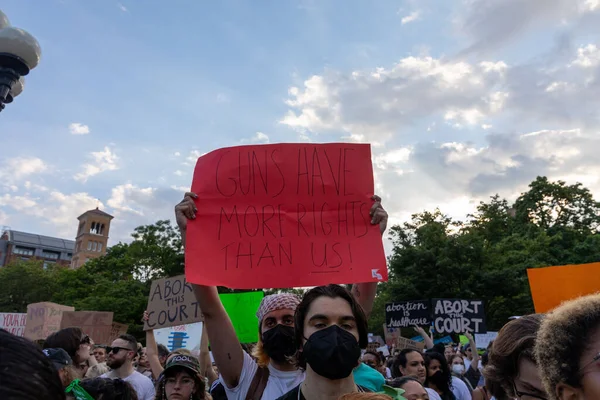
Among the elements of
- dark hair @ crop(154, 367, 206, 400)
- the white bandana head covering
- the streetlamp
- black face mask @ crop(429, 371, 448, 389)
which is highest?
the streetlamp

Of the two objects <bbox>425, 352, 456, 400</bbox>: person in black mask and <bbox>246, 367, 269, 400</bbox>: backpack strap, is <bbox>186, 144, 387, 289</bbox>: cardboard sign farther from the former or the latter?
<bbox>425, 352, 456, 400</bbox>: person in black mask

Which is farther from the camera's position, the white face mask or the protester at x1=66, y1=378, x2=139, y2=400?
the white face mask

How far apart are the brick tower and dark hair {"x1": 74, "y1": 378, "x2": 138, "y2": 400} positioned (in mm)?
110319

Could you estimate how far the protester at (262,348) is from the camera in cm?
269

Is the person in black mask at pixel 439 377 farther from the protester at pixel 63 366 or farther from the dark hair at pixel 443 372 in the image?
the protester at pixel 63 366

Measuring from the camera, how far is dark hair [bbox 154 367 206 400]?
3830 mm

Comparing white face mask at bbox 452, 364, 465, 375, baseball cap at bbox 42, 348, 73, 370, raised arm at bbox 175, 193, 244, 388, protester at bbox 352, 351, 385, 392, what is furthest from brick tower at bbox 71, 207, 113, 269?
protester at bbox 352, 351, 385, 392

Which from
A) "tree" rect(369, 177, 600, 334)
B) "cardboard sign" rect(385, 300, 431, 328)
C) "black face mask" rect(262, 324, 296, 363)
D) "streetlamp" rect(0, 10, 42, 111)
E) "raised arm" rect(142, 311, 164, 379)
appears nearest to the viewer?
"black face mask" rect(262, 324, 296, 363)

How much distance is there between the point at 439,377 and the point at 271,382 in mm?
3155

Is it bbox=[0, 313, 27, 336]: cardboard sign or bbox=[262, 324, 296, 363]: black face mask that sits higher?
bbox=[0, 313, 27, 336]: cardboard sign

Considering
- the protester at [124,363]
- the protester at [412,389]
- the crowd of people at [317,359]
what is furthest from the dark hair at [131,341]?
the protester at [412,389]

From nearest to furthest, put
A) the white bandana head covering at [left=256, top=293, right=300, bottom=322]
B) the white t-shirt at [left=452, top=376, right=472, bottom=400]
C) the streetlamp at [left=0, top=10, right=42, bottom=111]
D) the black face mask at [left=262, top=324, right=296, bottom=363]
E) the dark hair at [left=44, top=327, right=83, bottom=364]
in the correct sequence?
the black face mask at [left=262, top=324, right=296, bottom=363], the white bandana head covering at [left=256, top=293, right=300, bottom=322], the dark hair at [left=44, top=327, right=83, bottom=364], the streetlamp at [left=0, top=10, right=42, bottom=111], the white t-shirt at [left=452, top=376, right=472, bottom=400]

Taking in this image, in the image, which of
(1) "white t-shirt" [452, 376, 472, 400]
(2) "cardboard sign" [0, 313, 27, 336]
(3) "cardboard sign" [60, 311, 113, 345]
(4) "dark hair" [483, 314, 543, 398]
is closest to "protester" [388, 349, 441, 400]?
(1) "white t-shirt" [452, 376, 472, 400]

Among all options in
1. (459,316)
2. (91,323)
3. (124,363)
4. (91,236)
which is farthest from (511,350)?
(91,236)
